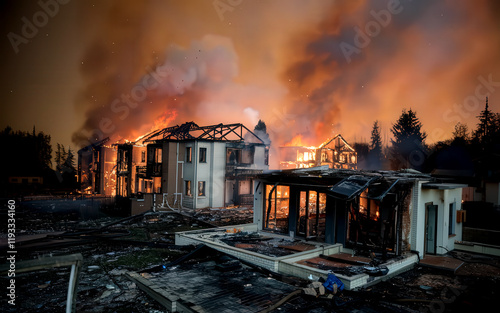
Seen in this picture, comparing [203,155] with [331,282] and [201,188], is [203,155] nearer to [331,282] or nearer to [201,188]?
[201,188]

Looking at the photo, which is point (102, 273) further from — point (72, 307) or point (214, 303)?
A: point (72, 307)

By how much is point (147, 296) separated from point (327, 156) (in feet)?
137

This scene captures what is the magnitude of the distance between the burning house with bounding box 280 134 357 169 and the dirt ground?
112 feet

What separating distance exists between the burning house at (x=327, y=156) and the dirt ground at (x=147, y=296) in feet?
112

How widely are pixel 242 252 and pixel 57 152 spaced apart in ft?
272

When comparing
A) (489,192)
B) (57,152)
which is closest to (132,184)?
(489,192)

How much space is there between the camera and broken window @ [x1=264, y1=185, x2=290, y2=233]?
48.9ft

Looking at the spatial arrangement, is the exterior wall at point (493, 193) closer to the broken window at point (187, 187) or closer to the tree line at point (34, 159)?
the broken window at point (187, 187)

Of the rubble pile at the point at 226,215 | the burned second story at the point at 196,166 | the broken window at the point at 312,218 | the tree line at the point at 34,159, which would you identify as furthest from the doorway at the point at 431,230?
the tree line at the point at 34,159

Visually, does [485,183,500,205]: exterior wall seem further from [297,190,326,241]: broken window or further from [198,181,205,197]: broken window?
[198,181,205,197]: broken window

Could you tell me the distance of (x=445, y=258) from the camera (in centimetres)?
1217

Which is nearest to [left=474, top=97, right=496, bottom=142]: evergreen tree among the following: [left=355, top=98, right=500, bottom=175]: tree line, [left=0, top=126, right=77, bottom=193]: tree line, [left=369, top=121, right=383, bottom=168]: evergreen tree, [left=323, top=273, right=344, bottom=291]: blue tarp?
[left=355, top=98, right=500, bottom=175]: tree line

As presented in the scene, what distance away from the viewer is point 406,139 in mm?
51719

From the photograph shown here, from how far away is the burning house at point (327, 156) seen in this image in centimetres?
4675
